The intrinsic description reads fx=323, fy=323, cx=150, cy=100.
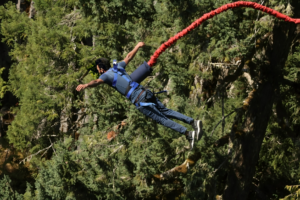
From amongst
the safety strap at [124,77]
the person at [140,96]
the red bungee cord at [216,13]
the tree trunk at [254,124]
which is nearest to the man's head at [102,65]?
the person at [140,96]

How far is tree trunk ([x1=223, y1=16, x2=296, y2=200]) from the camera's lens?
781cm

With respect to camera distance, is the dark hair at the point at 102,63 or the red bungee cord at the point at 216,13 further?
the dark hair at the point at 102,63

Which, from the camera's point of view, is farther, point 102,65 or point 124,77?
point 102,65

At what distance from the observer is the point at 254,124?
7926mm

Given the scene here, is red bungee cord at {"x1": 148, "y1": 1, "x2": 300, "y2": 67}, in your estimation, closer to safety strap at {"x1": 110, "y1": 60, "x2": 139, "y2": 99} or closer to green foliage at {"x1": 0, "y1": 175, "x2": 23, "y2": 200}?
safety strap at {"x1": 110, "y1": 60, "x2": 139, "y2": 99}

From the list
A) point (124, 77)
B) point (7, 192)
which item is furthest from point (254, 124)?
point (7, 192)

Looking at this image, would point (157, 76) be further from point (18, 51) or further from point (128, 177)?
point (18, 51)

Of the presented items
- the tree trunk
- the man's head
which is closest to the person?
the man's head

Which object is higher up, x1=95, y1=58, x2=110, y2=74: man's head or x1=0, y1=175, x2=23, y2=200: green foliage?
x1=95, y1=58, x2=110, y2=74: man's head

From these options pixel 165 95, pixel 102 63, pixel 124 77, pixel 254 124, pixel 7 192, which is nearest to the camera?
pixel 124 77

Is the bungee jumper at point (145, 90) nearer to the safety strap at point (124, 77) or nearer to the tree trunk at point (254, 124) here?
the safety strap at point (124, 77)

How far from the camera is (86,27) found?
8.53m

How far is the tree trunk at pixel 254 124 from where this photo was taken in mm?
7809

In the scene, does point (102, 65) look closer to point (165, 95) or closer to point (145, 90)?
point (145, 90)
